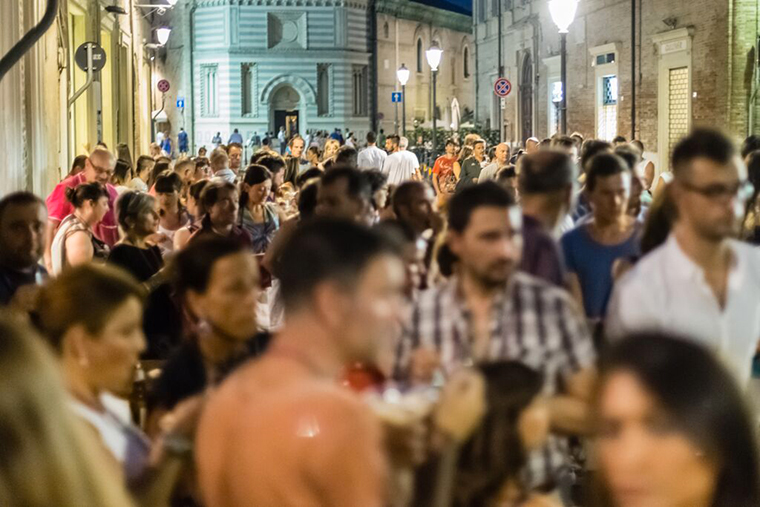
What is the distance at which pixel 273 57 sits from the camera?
68125mm

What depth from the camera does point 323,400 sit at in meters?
2.63

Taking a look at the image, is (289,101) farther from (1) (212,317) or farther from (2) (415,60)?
(1) (212,317)

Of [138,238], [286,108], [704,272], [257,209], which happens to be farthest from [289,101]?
[704,272]

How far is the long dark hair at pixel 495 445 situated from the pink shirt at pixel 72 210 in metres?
6.72

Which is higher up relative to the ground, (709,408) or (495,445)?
(709,408)

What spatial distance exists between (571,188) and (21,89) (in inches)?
404

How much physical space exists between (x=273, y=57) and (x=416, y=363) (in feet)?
214

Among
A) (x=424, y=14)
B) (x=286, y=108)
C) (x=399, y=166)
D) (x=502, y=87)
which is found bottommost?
(x=399, y=166)

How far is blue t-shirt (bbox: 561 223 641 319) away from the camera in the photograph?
21.4 ft

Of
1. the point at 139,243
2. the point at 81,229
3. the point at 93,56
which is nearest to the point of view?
the point at 139,243

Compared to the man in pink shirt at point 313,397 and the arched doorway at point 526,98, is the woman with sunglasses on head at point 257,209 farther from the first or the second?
the arched doorway at point 526,98

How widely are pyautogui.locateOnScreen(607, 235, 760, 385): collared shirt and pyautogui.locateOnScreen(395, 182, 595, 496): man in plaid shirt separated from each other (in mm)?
273

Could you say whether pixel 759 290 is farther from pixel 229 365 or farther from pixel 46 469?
pixel 46 469

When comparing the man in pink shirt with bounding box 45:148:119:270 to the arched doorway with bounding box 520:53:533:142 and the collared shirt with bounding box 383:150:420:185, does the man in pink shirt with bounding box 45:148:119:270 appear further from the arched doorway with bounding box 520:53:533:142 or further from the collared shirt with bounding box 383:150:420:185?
the arched doorway with bounding box 520:53:533:142
